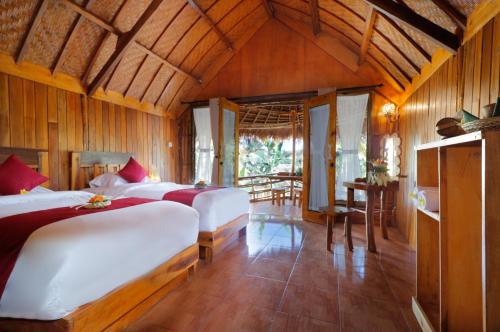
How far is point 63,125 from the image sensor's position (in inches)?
134

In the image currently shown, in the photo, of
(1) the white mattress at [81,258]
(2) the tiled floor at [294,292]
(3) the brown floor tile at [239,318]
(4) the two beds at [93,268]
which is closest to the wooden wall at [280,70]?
(2) the tiled floor at [294,292]

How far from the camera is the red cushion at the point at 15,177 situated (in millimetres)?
2455

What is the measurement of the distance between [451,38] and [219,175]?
3958 mm

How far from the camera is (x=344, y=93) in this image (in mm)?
4414

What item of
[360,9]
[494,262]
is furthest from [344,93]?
[494,262]

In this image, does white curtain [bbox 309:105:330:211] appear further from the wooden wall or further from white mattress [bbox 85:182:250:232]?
white mattress [bbox 85:182:250:232]

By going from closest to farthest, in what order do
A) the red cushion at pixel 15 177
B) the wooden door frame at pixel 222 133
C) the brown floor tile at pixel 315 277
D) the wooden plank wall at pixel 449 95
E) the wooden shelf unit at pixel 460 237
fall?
the wooden shelf unit at pixel 460 237 < the wooden plank wall at pixel 449 95 < the brown floor tile at pixel 315 277 < the red cushion at pixel 15 177 < the wooden door frame at pixel 222 133

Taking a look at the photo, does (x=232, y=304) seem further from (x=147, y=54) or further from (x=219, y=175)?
(x=147, y=54)

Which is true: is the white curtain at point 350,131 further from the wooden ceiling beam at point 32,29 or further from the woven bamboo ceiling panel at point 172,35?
the wooden ceiling beam at point 32,29

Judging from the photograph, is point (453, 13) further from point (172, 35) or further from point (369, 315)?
point (172, 35)

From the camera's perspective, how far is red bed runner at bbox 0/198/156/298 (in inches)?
46.0

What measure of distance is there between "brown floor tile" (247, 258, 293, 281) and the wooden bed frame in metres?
0.48

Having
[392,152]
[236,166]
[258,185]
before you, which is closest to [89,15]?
[236,166]

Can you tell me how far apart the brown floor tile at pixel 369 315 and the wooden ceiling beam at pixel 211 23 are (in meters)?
4.43
